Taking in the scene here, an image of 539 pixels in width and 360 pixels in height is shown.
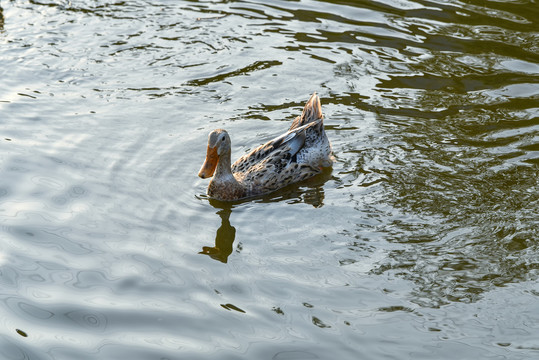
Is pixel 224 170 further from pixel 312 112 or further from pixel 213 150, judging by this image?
pixel 312 112

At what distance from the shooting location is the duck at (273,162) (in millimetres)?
8227

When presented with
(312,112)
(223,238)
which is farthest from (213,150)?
(312,112)

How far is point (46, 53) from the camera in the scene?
36.7 ft

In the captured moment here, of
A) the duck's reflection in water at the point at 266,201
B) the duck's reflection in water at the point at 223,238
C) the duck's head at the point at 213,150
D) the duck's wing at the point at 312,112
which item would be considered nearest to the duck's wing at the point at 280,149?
the duck's wing at the point at 312,112

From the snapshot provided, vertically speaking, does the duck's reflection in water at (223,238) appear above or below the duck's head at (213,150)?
below

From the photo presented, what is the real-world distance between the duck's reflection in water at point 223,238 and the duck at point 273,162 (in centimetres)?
20

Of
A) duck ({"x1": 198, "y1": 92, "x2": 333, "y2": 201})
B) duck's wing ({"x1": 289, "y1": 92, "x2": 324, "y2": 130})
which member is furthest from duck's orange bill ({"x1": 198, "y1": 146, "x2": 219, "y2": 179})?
duck's wing ({"x1": 289, "y1": 92, "x2": 324, "y2": 130})

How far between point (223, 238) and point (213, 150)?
1.13 meters

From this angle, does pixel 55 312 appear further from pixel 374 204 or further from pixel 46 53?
pixel 46 53

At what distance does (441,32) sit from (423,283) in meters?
6.34

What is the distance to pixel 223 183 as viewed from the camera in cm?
822

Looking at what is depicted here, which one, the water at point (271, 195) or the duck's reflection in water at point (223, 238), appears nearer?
the water at point (271, 195)

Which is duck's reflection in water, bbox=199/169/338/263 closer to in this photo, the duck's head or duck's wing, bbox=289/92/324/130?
the duck's head

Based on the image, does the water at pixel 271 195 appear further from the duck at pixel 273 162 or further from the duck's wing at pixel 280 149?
→ the duck's wing at pixel 280 149
